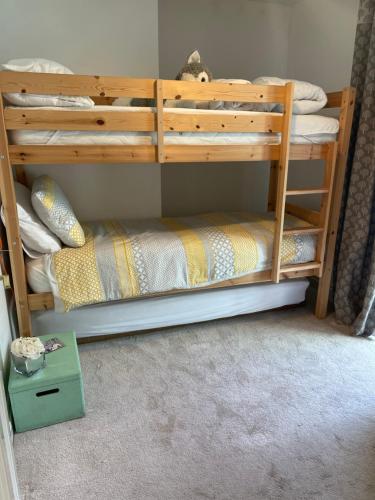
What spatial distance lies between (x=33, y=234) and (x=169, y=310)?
0.99 m

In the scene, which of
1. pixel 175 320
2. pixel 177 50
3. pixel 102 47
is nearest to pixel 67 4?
pixel 102 47

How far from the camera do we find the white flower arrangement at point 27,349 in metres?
1.75

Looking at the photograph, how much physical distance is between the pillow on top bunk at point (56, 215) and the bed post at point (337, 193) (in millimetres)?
1724

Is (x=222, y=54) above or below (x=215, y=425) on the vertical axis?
above

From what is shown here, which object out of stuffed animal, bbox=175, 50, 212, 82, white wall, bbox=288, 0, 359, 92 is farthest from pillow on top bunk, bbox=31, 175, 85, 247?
white wall, bbox=288, 0, 359, 92

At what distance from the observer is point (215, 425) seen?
6.00ft

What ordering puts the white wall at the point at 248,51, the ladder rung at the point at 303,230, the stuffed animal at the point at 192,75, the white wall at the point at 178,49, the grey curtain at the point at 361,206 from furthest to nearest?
1. the white wall at the point at 248,51
2. the white wall at the point at 178,49
3. the ladder rung at the point at 303,230
4. the grey curtain at the point at 361,206
5. the stuffed animal at the point at 192,75

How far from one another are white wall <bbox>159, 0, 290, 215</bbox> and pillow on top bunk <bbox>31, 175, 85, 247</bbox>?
1.29 m

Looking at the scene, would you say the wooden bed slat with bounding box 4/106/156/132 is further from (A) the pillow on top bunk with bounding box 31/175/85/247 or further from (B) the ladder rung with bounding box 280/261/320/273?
(B) the ladder rung with bounding box 280/261/320/273

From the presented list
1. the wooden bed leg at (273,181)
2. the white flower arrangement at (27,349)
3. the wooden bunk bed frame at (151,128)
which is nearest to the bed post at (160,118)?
the wooden bunk bed frame at (151,128)

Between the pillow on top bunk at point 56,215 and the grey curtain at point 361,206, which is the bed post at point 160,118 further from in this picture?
the grey curtain at point 361,206

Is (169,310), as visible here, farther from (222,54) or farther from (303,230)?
(222,54)

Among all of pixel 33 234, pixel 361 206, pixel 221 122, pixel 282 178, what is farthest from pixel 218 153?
pixel 33 234

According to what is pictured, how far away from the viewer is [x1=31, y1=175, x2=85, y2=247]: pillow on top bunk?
2.11m
